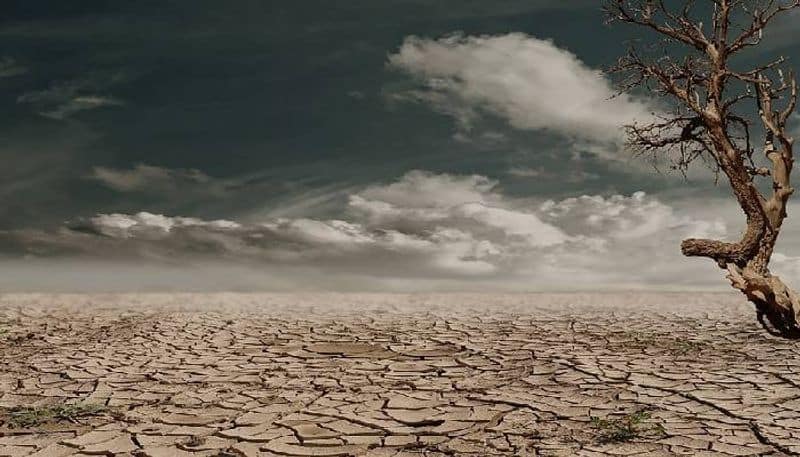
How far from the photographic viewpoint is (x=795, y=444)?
4023 mm

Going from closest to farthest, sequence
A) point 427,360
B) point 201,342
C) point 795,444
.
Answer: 1. point 795,444
2. point 427,360
3. point 201,342

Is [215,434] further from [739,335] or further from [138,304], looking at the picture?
[138,304]

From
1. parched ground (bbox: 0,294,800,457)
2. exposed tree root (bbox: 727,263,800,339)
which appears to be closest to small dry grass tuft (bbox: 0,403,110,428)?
parched ground (bbox: 0,294,800,457)

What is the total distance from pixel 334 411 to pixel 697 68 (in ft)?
14.3

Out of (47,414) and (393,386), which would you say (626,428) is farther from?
(47,414)

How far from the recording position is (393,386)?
5.51 meters

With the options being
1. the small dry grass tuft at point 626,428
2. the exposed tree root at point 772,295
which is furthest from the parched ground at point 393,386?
the exposed tree root at point 772,295

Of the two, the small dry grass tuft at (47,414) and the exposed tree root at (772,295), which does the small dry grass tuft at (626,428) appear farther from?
the small dry grass tuft at (47,414)

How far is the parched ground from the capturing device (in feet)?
13.6

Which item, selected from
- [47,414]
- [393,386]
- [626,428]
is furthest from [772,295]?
[47,414]

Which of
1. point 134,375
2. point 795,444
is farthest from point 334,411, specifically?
point 795,444

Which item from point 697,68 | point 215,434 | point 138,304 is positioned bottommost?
point 215,434

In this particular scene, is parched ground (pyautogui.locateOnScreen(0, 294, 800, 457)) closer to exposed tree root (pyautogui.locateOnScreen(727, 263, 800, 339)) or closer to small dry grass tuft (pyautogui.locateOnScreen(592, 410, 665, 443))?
small dry grass tuft (pyautogui.locateOnScreen(592, 410, 665, 443))

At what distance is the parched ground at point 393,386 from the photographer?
13.6 feet
